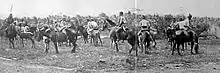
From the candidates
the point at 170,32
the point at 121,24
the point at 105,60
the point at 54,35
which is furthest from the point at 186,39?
the point at 54,35

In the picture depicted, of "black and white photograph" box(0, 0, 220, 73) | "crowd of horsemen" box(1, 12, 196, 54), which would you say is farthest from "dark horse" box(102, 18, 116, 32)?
"crowd of horsemen" box(1, 12, 196, 54)

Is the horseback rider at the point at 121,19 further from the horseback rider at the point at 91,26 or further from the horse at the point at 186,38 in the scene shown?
the horse at the point at 186,38

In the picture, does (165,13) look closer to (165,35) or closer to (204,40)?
(165,35)

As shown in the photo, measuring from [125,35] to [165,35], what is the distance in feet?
2.64

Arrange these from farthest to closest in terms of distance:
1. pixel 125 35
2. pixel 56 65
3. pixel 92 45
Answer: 1. pixel 125 35
2. pixel 92 45
3. pixel 56 65

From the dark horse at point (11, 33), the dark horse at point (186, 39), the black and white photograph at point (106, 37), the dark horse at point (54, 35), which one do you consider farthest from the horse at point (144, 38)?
the dark horse at point (11, 33)

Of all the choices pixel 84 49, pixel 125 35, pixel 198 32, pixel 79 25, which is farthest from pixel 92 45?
pixel 198 32

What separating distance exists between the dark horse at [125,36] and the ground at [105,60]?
11 cm

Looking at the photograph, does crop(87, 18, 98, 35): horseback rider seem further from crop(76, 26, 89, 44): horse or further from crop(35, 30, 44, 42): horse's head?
crop(35, 30, 44, 42): horse's head

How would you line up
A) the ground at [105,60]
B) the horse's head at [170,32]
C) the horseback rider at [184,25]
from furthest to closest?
the horse's head at [170,32] → the horseback rider at [184,25] → the ground at [105,60]

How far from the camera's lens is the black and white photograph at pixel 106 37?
450 centimetres

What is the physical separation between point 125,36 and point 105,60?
42.2 inches

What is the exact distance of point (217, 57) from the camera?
498cm

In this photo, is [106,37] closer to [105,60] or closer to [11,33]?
[105,60]
